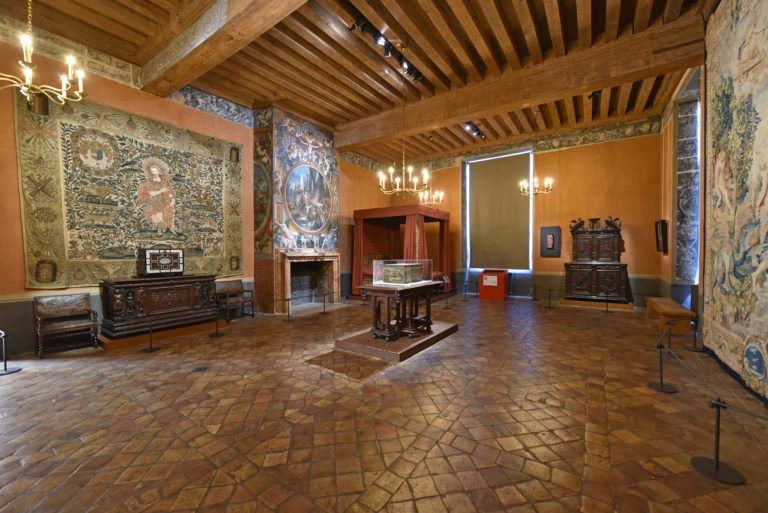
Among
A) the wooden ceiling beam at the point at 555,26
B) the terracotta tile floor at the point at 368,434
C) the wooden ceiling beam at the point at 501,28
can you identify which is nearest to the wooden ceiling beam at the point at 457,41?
the wooden ceiling beam at the point at 501,28

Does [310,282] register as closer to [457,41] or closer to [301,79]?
[301,79]

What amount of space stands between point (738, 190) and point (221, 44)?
7.06 m

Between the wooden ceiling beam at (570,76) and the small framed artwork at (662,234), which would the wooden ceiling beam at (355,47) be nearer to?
the wooden ceiling beam at (570,76)

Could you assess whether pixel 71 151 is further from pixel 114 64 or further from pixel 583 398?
pixel 583 398

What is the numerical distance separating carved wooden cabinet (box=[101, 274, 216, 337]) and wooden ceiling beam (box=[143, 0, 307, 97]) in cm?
359

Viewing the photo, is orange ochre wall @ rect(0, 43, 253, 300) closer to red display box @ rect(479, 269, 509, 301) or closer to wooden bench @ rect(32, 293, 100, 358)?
wooden bench @ rect(32, 293, 100, 358)

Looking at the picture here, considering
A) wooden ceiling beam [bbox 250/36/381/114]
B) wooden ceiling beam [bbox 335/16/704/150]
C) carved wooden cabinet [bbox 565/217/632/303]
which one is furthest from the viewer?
carved wooden cabinet [bbox 565/217/632/303]

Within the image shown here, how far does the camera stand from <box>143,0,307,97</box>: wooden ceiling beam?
156 inches

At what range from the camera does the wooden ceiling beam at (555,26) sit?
4.48 m

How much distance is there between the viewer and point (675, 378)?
11.8 feet

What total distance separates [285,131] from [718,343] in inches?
355

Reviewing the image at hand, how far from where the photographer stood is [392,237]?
38.0 ft

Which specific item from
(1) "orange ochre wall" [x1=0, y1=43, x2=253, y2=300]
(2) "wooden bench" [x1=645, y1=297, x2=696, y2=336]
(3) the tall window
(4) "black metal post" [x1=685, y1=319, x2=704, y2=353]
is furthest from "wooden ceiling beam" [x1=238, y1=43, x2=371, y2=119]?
(4) "black metal post" [x1=685, y1=319, x2=704, y2=353]

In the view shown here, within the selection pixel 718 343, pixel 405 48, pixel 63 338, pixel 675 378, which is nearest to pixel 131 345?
pixel 63 338
